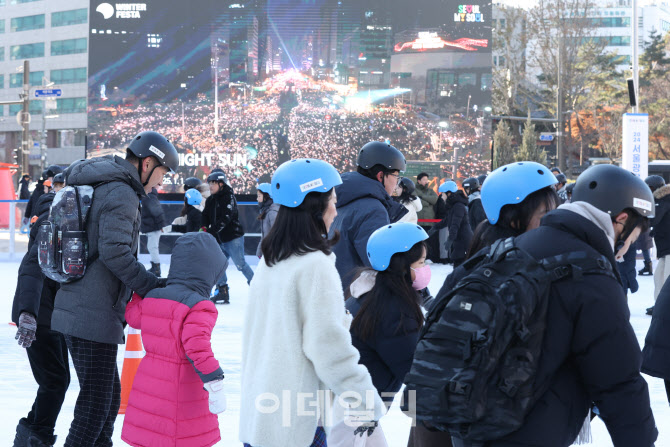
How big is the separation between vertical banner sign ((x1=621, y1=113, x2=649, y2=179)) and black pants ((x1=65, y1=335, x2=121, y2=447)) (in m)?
15.2

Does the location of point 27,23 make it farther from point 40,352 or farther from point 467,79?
point 40,352

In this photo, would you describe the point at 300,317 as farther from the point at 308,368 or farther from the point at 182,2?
the point at 182,2

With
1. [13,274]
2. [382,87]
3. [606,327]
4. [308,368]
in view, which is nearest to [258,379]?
[308,368]

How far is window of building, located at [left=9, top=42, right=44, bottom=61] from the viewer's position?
238 ft

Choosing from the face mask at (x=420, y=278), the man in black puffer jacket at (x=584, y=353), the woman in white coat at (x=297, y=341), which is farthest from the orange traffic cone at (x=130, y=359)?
the man in black puffer jacket at (x=584, y=353)

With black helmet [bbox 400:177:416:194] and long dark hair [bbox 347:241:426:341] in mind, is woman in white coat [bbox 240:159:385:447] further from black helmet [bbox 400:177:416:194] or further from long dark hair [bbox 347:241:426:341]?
black helmet [bbox 400:177:416:194]

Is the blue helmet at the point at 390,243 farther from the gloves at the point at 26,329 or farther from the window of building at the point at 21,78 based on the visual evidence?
the window of building at the point at 21,78

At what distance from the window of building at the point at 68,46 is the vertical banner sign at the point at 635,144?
58.2 metres

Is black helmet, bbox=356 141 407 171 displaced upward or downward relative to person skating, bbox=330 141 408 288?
upward

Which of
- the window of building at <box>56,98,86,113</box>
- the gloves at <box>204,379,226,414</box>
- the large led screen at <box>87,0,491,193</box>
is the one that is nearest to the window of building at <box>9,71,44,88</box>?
the window of building at <box>56,98,86,113</box>

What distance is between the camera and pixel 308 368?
9.62 ft

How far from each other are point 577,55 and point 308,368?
155 ft

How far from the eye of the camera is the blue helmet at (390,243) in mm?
3527

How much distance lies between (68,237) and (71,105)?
228 ft
